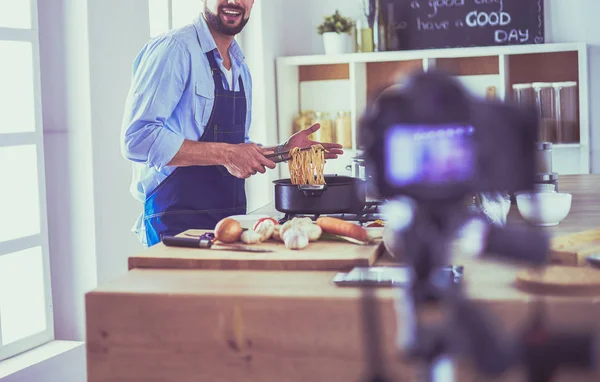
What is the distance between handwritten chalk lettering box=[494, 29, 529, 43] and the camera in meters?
5.16

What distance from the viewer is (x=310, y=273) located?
1.74m

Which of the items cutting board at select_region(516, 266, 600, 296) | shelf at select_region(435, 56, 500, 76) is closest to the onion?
cutting board at select_region(516, 266, 600, 296)

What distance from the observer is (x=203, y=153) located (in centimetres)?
277

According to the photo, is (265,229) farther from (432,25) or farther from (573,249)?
(432,25)

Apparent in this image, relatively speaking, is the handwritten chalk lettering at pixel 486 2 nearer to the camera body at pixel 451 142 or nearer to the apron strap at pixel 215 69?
the apron strap at pixel 215 69

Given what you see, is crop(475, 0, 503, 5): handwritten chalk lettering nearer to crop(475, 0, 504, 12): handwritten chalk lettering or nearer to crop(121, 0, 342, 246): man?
crop(475, 0, 504, 12): handwritten chalk lettering

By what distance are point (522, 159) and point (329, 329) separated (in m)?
0.80

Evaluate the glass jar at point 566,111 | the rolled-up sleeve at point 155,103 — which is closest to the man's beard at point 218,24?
the rolled-up sleeve at point 155,103

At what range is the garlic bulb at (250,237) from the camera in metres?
1.97

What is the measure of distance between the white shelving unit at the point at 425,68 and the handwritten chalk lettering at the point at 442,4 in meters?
0.33

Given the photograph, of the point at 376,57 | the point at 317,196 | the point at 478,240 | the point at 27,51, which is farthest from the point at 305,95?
the point at 478,240

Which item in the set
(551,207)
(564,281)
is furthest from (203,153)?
(564,281)

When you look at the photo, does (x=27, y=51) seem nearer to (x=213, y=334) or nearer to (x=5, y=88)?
(x=5, y=88)

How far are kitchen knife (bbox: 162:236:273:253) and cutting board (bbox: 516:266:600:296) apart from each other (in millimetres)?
629
